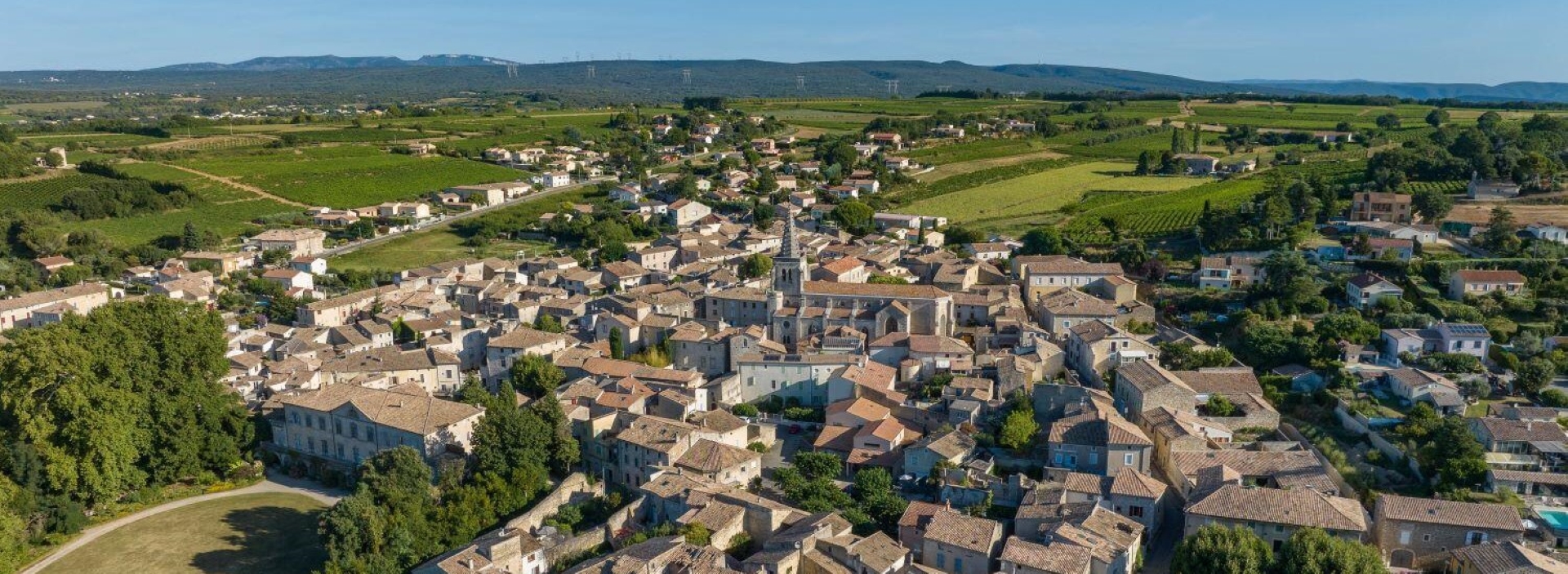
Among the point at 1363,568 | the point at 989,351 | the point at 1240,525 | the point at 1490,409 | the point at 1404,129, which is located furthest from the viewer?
the point at 1404,129

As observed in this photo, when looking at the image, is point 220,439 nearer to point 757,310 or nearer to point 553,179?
point 757,310

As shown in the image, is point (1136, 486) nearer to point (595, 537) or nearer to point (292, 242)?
point (595, 537)

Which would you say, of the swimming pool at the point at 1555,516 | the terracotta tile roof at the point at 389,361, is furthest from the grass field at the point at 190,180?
the swimming pool at the point at 1555,516

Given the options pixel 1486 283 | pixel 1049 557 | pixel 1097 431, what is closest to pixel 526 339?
pixel 1097 431

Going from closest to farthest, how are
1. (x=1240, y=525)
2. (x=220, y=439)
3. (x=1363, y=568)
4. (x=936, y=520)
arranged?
(x=1363, y=568) → (x=1240, y=525) → (x=936, y=520) → (x=220, y=439)

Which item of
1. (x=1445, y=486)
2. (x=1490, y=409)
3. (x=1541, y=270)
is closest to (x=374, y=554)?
(x=1445, y=486)

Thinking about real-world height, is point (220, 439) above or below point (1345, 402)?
below

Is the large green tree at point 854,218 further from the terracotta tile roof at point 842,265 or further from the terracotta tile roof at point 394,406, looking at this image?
the terracotta tile roof at point 394,406
